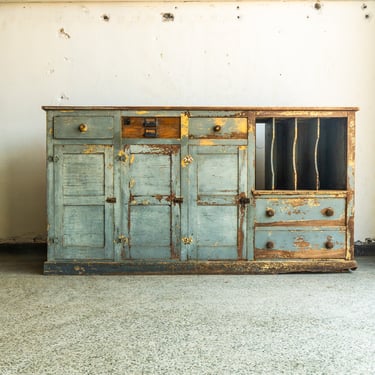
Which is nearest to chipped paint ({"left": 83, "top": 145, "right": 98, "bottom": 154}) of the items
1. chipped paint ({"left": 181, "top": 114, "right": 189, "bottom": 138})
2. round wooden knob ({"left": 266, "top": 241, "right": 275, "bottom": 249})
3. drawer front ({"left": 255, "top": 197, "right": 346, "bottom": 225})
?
chipped paint ({"left": 181, "top": 114, "right": 189, "bottom": 138})

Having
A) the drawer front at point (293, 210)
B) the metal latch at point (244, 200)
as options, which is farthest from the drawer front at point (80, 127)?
the drawer front at point (293, 210)

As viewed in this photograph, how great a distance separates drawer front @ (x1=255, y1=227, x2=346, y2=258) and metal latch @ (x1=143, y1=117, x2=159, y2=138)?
1.13 m

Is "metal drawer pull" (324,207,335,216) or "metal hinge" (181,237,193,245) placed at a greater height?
"metal drawer pull" (324,207,335,216)

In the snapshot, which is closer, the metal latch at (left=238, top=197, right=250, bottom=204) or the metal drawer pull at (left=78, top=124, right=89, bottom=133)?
the metal drawer pull at (left=78, top=124, right=89, bottom=133)

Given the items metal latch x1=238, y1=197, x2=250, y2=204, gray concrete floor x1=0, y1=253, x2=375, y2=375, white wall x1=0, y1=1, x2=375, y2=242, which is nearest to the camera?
gray concrete floor x1=0, y1=253, x2=375, y2=375

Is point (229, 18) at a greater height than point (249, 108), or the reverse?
point (229, 18)

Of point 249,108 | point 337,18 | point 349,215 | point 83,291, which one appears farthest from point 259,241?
point 337,18

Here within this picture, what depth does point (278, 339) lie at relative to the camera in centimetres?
198

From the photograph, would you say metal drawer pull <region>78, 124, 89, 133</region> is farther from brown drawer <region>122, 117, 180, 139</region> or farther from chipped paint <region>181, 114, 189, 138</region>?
chipped paint <region>181, 114, 189, 138</region>

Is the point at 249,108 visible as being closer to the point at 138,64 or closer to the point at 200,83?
the point at 200,83

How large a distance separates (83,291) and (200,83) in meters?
2.31

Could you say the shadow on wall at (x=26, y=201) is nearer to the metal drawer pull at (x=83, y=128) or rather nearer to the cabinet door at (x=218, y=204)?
the metal drawer pull at (x=83, y=128)

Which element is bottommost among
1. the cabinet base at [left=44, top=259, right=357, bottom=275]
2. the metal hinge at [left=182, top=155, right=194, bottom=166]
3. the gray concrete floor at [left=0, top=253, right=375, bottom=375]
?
the gray concrete floor at [left=0, top=253, right=375, bottom=375]

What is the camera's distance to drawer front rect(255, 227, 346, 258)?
3348 millimetres
